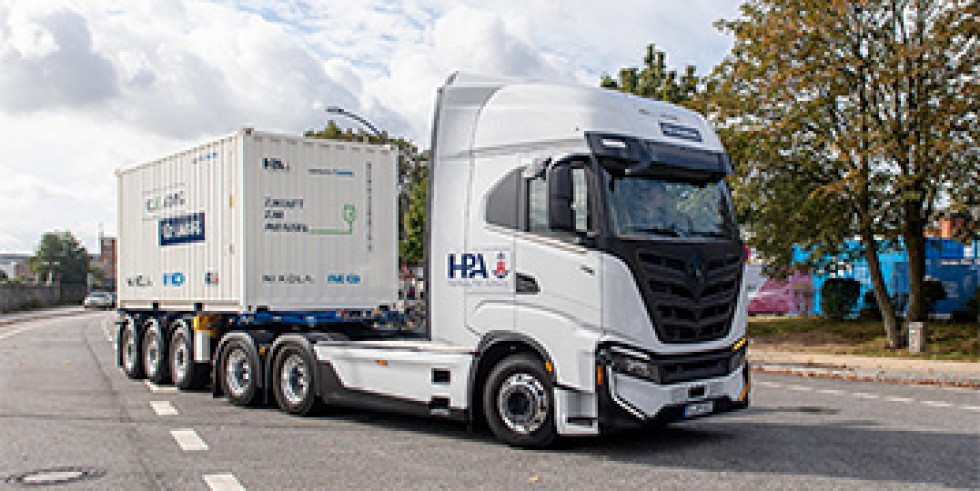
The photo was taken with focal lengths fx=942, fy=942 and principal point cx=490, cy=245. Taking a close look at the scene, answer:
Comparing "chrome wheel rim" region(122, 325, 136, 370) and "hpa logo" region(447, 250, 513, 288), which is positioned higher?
"hpa logo" region(447, 250, 513, 288)

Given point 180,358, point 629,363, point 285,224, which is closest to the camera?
point 629,363

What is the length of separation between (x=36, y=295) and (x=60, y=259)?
188 feet

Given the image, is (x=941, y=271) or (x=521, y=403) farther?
(x=941, y=271)

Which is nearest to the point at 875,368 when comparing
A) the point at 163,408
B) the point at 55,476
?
the point at 163,408

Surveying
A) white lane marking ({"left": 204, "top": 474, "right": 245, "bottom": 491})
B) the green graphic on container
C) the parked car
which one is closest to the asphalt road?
white lane marking ({"left": 204, "top": 474, "right": 245, "bottom": 491})

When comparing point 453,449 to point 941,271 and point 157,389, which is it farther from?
point 941,271

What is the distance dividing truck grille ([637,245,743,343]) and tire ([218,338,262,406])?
5633mm

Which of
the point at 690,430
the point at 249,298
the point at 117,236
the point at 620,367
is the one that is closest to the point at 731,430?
the point at 690,430

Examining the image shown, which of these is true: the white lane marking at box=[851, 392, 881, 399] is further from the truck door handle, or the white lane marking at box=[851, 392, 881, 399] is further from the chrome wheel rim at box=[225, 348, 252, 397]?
the chrome wheel rim at box=[225, 348, 252, 397]

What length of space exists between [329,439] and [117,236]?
29.1 ft

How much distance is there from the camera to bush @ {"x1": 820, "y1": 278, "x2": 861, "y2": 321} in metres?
26.3

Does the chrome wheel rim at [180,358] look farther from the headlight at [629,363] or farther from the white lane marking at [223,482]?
the headlight at [629,363]

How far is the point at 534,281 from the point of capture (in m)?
8.46

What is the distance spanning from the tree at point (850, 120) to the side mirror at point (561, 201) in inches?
531
